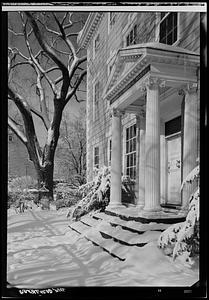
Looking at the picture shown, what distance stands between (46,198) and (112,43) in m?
2.02

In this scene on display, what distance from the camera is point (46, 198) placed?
9.62 feet

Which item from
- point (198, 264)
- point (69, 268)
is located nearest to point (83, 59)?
point (69, 268)

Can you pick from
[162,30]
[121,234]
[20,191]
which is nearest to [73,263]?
[121,234]

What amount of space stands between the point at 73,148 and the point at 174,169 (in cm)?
136

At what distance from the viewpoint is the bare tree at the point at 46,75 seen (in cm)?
278

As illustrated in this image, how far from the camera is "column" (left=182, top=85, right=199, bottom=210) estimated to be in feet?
9.30

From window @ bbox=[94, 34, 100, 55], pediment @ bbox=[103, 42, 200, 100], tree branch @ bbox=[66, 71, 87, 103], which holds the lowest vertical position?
tree branch @ bbox=[66, 71, 87, 103]

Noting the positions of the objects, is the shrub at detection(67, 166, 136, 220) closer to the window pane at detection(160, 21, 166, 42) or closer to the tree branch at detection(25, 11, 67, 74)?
the tree branch at detection(25, 11, 67, 74)

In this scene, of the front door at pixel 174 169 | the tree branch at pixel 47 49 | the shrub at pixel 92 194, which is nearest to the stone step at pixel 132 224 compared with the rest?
the shrub at pixel 92 194

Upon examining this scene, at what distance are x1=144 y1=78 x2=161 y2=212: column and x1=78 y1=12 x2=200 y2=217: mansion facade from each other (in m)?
0.01

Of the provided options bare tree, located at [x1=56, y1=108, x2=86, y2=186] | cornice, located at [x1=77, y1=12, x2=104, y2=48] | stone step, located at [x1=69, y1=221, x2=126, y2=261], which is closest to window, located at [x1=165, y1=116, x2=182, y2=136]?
bare tree, located at [x1=56, y1=108, x2=86, y2=186]

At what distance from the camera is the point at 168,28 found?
3047 millimetres

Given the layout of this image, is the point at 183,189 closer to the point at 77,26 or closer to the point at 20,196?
the point at 20,196

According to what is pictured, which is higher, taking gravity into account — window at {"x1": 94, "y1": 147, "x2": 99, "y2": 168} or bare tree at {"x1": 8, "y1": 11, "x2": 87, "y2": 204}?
bare tree at {"x1": 8, "y1": 11, "x2": 87, "y2": 204}
